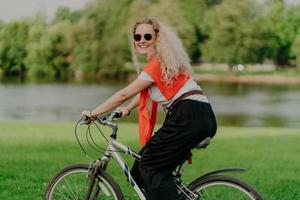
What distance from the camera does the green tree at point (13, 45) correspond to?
44.5 m

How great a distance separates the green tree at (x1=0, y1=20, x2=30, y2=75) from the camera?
44.5m

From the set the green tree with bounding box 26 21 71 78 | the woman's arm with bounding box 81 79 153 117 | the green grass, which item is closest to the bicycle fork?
the woman's arm with bounding box 81 79 153 117

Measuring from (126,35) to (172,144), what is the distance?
1919 inches

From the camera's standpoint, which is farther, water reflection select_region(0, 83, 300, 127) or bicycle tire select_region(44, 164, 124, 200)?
water reflection select_region(0, 83, 300, 127)

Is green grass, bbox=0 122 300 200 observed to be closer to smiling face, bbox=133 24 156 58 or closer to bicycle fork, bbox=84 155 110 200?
bicycle fork, bbox=84 155 110 200

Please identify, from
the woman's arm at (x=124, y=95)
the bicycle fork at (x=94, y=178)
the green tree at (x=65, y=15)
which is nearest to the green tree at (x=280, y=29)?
the green tree at (x=65, y=15)

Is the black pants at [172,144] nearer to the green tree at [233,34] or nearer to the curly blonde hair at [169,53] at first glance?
the curly blonde hair at [169,53]

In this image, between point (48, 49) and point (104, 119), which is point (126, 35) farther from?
point (104, 119)

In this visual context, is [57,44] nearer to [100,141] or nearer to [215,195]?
[100,141]

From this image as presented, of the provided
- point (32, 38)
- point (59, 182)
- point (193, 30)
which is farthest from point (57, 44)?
point (59, 182)

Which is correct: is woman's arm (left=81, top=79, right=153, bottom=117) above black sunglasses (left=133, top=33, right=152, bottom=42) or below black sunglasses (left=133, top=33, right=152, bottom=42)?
below

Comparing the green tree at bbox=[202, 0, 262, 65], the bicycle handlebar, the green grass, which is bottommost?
the green tree at bbox=[202, 0, 262, 65]

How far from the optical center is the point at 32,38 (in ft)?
152

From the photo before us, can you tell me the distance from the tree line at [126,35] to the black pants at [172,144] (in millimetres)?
40765
